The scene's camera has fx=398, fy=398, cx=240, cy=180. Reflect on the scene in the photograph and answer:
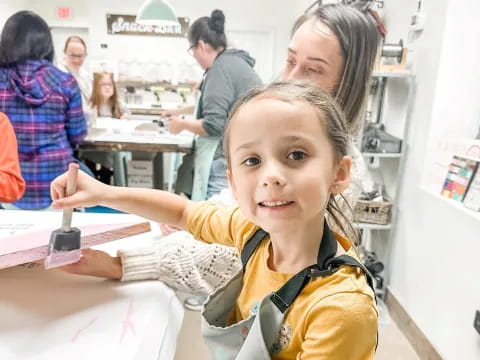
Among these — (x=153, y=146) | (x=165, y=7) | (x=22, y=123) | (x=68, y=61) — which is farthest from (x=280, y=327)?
(x=68, y=61)

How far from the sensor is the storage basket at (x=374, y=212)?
7.27 feet

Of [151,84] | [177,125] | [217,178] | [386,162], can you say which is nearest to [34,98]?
[177,125]

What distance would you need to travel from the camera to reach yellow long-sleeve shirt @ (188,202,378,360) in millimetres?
508

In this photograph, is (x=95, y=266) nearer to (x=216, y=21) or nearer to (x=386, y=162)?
(x=216, y=21)

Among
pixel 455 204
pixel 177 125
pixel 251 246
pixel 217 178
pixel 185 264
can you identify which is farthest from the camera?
Result: pixel 177 125

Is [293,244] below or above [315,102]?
below

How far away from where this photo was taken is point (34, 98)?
6.37 feet

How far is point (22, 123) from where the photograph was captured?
6.39 feet

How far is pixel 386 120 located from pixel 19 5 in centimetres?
503

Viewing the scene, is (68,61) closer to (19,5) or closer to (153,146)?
(153,146)

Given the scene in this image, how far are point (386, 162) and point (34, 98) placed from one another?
1.97 metres

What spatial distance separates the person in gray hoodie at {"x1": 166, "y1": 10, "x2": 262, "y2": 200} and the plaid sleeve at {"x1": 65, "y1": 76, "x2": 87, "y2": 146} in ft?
1.80

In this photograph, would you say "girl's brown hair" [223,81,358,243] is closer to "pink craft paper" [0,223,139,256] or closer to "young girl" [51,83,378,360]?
"young girl" [51,83,378,360]

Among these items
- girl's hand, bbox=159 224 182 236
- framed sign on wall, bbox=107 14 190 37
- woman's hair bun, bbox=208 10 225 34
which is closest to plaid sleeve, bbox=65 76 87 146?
woman's hair bun, bbox=208 10 225 34
